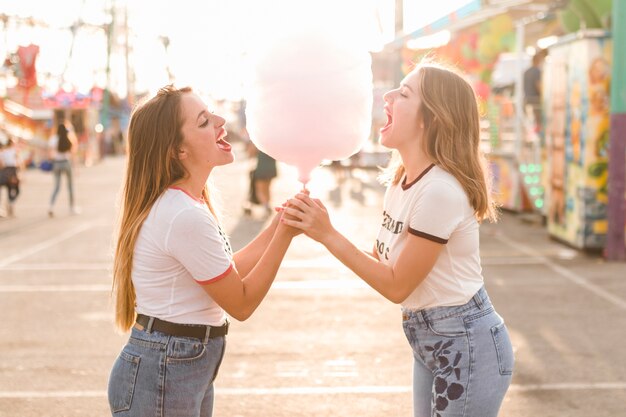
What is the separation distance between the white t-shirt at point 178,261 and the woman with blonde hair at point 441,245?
302 mm

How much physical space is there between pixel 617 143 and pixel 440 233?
7.15 metres

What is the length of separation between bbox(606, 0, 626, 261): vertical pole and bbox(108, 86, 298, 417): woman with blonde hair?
715 centimetres

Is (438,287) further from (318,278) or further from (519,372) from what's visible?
(318,278)

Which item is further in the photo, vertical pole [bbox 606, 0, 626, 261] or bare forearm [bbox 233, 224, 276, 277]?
vertical pole [bbox 606, 0, 626, 261]

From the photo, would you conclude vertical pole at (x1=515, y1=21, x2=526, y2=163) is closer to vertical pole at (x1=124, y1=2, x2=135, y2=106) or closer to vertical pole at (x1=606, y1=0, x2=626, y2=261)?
vertical pole at (x1=606, y1=0, x2=626, y2=261)

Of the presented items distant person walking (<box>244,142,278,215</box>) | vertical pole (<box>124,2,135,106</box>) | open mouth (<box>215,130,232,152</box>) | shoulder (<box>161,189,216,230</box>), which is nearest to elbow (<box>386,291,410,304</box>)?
shoulder (<box>161,189,216,230</box>)

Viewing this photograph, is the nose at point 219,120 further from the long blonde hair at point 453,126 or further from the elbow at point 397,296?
the elbow at point 397,296

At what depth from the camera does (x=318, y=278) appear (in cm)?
903

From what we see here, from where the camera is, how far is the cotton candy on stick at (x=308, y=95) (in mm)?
2775

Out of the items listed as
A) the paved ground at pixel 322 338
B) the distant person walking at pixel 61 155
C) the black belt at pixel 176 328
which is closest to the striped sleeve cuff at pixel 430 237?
the black belt at pixel 176 328

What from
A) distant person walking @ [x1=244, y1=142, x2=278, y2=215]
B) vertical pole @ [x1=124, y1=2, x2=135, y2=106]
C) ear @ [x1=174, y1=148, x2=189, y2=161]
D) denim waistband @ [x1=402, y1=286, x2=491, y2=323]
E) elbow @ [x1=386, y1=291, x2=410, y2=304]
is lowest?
distant person walking @ [x1=244, y1=142, x2=278, y2=215]

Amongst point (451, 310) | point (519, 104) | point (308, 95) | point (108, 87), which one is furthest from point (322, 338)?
point (108, 87)

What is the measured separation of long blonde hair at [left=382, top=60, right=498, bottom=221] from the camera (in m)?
2.84

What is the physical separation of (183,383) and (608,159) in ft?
25.4
